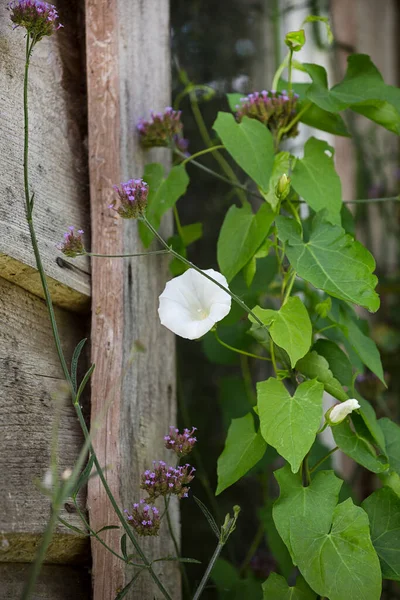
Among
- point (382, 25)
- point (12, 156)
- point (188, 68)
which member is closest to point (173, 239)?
point (12, 156)

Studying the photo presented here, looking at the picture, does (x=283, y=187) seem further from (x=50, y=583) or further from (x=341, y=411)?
(x=50, y=583)

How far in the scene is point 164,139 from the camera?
3.62ft

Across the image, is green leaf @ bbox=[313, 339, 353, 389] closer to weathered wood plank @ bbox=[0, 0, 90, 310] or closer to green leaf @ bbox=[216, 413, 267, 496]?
green leaf @ bbox=[216, 413, 267, 496]

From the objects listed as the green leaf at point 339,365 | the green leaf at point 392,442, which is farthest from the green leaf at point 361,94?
the green leaf at point 392,442

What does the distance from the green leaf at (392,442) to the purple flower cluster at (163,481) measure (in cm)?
33

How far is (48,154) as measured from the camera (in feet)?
3.31

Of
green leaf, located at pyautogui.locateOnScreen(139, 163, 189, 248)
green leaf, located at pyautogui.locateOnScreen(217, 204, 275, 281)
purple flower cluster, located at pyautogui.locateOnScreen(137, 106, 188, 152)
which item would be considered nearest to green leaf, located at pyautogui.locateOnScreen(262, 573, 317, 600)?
green leaf, located at pyautogui.locateOnScreen(217, 204, 275, 281)

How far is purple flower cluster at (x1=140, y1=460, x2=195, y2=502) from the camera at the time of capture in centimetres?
92

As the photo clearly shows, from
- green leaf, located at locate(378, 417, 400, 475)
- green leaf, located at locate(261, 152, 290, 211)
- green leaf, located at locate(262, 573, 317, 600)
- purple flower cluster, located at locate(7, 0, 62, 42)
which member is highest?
purple flower cluster, located at locate(7, 0, 62, 42)

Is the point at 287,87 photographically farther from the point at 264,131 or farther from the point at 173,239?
the point at 173,239

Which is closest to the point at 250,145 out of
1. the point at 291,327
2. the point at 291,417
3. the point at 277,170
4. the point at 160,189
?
the point at 277,170

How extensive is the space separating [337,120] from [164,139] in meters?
0.30

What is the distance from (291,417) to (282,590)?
0.25m

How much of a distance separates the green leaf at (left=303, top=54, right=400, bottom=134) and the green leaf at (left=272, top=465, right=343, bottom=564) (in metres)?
0.57
